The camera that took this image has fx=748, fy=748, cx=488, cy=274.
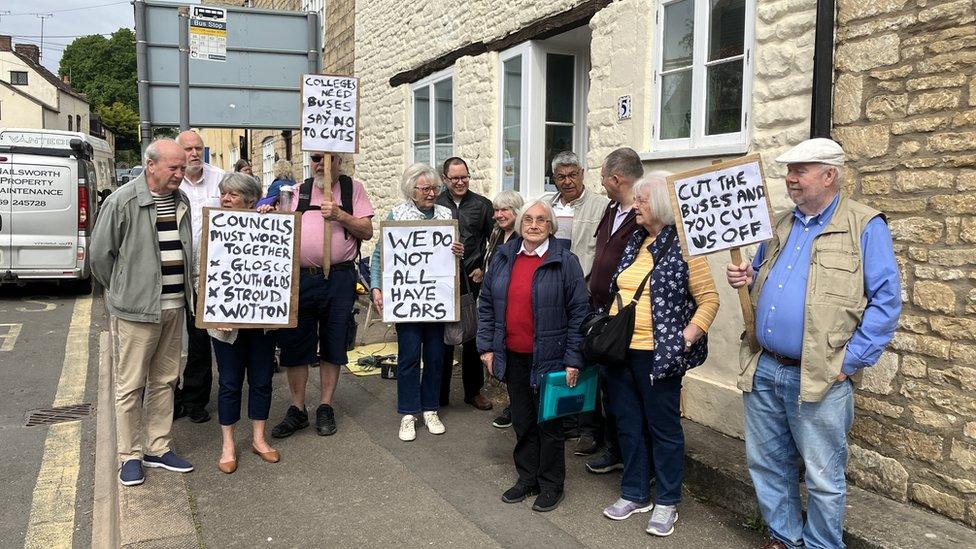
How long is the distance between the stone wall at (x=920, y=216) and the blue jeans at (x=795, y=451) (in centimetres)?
76

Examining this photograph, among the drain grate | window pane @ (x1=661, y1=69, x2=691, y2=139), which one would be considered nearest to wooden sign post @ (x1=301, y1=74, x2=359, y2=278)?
window pane @ (x1=661, y1=69, x2=691, y2=139)

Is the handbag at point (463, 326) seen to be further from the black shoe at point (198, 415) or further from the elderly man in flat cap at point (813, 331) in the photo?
the elderly man in flat cap at point (813, 331)

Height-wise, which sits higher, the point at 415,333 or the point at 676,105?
the point at 676,105

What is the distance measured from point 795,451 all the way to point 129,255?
11.9 ft

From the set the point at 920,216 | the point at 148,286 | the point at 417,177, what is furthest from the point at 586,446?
the point at 148,286

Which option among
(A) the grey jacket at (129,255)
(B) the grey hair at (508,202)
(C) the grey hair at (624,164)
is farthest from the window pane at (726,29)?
(A) the grey jacket at (129,255)

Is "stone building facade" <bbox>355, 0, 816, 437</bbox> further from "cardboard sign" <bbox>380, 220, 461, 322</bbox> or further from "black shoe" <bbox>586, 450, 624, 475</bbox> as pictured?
"cardboard sign" <bbox>380, 220, 461, 322</bbox>

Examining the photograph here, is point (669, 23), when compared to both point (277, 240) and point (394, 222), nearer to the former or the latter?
point (394, 222)

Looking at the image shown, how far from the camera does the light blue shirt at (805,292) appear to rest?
293 cm

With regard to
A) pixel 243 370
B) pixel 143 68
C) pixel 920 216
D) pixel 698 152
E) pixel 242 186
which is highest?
pixel 143 68

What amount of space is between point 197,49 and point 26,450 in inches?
202

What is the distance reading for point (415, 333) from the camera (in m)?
5.12

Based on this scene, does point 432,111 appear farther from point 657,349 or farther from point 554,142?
point 657,349

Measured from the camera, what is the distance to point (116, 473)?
461 centimetres
